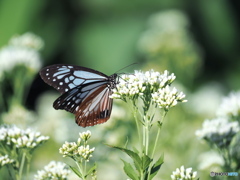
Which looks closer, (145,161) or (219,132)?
(145,161)

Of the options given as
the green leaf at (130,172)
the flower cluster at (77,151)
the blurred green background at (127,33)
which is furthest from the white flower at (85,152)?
the blurred green background at (127,33)

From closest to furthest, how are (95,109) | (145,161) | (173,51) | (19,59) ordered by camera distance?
(145,161) → (95,109) → (19,59) → (173,51)

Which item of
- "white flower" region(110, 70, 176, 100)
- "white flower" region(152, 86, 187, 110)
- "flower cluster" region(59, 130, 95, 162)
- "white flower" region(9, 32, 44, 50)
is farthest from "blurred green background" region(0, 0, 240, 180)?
"flower cluster" region(59, 130, 95, 162)

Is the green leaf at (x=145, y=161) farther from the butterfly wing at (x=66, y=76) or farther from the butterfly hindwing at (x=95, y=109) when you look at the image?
the butterfly wing at (x=66, y=76)

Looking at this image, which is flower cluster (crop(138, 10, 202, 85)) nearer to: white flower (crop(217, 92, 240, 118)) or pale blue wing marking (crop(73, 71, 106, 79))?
white flower (crop(217, 92, 240, 118))

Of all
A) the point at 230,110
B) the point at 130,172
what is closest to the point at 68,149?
the point at 130,172

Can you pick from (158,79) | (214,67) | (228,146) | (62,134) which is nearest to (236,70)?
(214,67)

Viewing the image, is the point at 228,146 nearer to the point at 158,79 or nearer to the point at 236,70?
the point at 158,79

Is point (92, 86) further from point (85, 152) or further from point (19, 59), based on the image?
point (19, 59)
